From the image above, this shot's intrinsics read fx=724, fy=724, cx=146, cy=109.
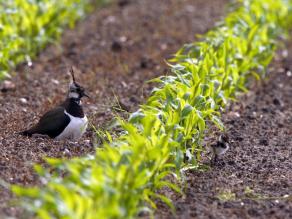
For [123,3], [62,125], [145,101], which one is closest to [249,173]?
[62,125]

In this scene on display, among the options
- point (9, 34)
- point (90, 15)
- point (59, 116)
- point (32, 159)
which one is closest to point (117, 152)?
point (32, 159)

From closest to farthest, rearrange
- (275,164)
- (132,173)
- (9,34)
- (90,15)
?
(132,173), (275,164), (9,34), (90,15)

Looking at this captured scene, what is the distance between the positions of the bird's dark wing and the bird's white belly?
0.04 m

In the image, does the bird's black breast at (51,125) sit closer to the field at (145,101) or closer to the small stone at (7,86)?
the field at (145,101)

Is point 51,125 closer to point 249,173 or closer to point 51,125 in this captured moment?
point 51,125

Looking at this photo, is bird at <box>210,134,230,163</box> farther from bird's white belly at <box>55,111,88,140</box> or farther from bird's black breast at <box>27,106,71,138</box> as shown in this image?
bird's black breast at <box>27,106,71,138</box>

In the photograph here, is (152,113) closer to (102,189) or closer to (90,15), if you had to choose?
(102,189)

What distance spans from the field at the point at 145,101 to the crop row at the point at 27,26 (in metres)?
0.20

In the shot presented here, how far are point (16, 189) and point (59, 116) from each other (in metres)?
2.42

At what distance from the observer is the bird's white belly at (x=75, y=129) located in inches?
263

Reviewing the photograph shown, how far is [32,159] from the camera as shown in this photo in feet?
19.6

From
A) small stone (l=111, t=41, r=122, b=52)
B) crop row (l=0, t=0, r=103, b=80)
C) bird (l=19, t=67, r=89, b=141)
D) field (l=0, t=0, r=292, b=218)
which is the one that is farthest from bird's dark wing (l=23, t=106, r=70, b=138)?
small stone (l=111, t=41, r=122, b=52)

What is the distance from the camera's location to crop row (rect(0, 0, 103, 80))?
847 centimetres

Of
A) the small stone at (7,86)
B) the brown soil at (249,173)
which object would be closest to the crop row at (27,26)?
the small stone at (7,86)
